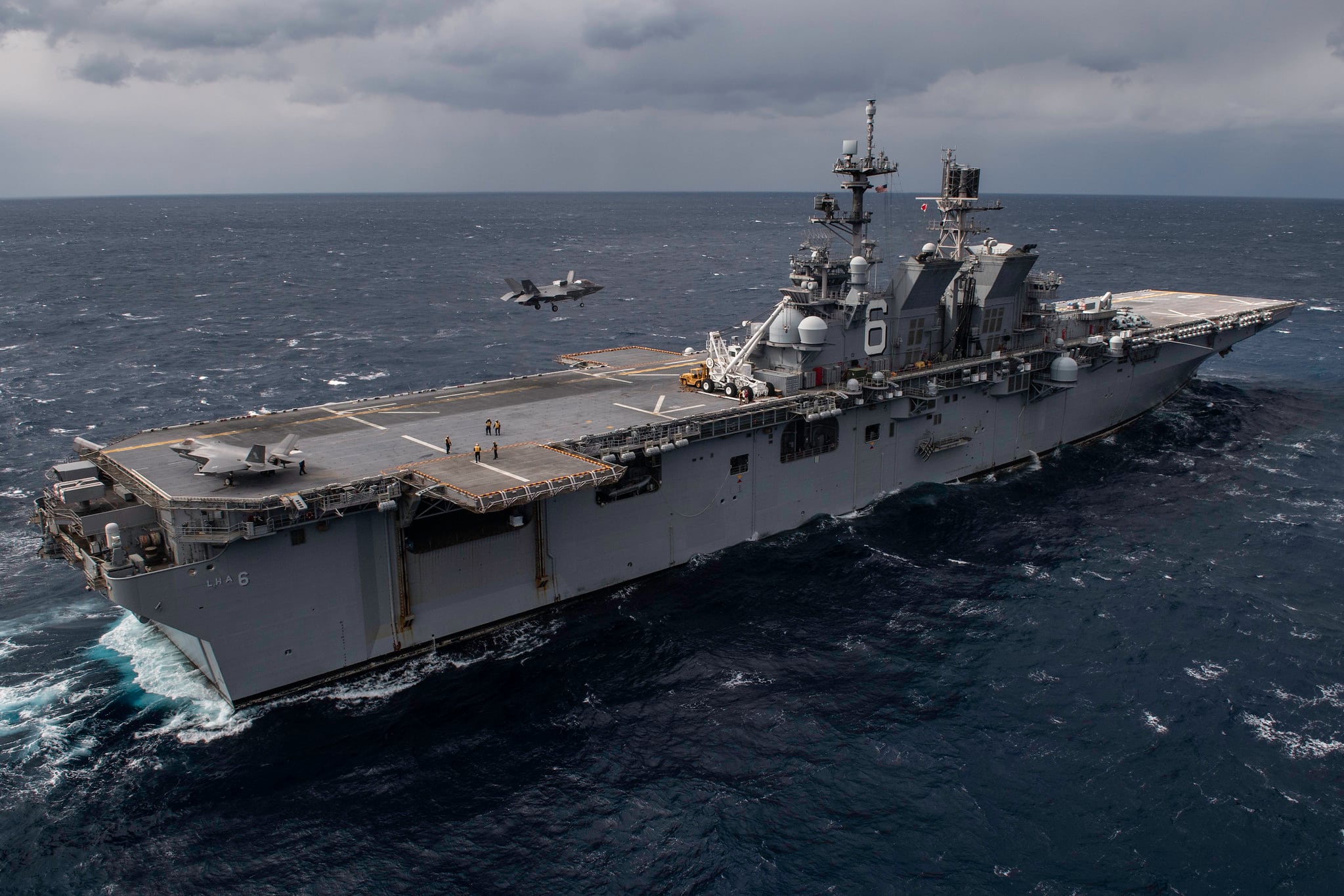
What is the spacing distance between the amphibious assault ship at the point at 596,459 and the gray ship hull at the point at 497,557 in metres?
0.07

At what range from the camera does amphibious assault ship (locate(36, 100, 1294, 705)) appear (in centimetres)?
2408

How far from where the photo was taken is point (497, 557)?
1093 inches

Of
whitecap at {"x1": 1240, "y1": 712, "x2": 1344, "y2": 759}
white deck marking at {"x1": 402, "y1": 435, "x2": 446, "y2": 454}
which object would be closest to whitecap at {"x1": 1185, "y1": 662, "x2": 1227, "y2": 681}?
whitecap at {"x1": 1240, "y1": 712, "x2": 1344, "y2": 759}

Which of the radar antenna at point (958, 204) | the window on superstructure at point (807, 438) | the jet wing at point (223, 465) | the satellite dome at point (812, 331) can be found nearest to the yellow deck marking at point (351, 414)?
the jet wing at point (223, 465)

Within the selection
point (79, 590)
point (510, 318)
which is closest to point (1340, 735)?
point (79, 590)

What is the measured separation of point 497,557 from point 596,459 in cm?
415

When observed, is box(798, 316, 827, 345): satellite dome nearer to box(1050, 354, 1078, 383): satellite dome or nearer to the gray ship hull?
the gray ship hull

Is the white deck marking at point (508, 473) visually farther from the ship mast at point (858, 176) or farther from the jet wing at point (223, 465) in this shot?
the ship mast at point (858, 176)

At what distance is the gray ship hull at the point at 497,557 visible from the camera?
78.2 ft

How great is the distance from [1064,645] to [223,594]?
23271 mm

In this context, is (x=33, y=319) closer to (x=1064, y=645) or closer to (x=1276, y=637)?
(x=1064, y=645)

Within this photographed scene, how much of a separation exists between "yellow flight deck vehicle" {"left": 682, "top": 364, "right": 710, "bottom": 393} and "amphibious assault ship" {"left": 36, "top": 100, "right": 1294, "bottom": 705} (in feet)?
0.29

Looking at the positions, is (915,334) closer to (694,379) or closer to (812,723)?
(694,379)

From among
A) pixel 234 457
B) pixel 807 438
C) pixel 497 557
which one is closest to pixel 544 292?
pixel 807 438
